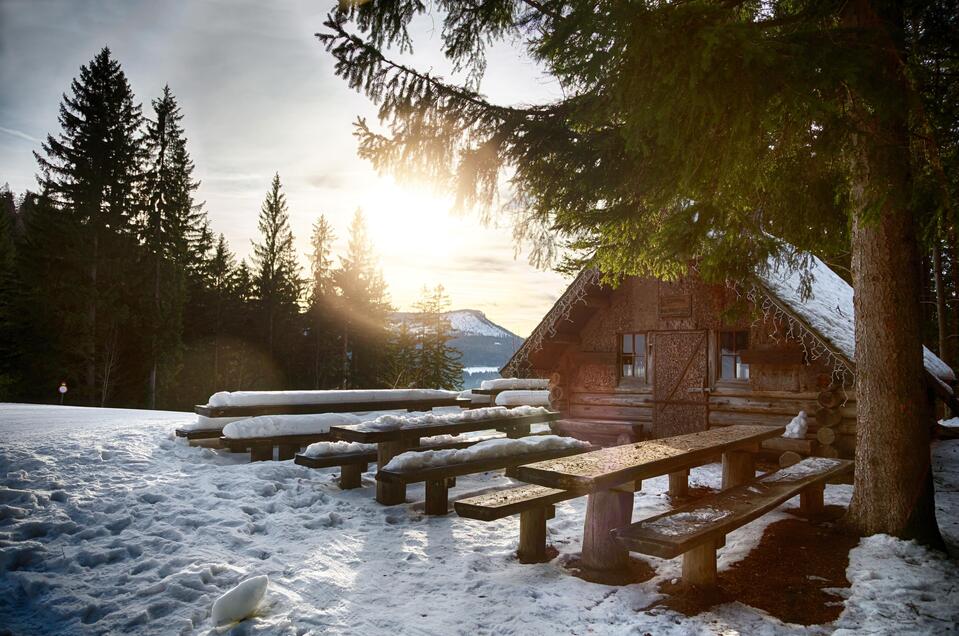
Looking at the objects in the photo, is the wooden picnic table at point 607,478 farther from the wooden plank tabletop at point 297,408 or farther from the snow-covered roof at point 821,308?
the wooden plank tabletop at point 297,408

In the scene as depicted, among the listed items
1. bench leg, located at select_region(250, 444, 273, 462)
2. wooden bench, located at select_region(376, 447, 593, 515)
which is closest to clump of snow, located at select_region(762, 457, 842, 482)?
wooden bench, located at select_region(376, 447, 593, 515)

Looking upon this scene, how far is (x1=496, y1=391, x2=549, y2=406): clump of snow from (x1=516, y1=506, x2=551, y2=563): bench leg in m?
9.45

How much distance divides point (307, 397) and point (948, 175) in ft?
28.7

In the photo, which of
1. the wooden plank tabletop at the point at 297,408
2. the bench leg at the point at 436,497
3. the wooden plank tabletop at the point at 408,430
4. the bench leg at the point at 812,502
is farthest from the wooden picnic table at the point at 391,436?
the bench leg at the point at 812,502

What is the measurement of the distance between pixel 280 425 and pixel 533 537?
498cm

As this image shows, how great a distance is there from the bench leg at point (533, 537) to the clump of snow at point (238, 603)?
239 centimetres

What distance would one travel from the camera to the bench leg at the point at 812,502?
651 cm

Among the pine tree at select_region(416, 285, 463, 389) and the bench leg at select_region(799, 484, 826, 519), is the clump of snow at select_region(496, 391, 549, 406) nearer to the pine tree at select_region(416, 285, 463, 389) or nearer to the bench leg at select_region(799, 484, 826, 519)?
the bench leg at select_region(799, 484, 826, 519)

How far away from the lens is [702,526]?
401 cm

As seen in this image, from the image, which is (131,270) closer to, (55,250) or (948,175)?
(55,250)

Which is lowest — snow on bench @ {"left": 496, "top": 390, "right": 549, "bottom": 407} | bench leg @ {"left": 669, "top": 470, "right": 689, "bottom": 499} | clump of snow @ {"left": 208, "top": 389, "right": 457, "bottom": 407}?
bench leg @ {"left": 669, "top": 470, "right": 689, "bottom": 499}

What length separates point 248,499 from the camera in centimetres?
612

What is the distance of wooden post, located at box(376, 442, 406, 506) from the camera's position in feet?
22.1

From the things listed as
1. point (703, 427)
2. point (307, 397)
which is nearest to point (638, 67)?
point (307, 397)
